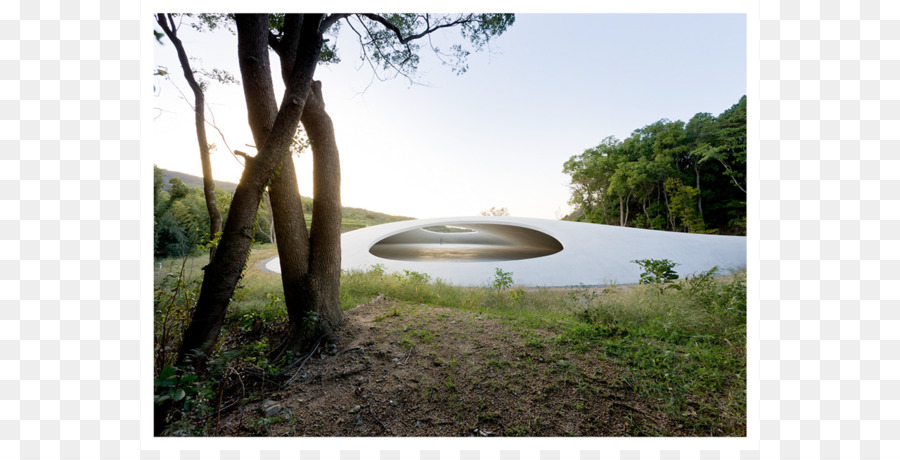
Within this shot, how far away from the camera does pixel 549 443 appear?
1.18 m

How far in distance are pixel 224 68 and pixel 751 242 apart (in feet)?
15.3

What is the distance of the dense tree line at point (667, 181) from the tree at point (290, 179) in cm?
1221

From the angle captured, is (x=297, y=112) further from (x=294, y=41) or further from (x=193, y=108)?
(x=193, y=108)

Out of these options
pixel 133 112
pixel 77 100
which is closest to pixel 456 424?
pixel 133 112

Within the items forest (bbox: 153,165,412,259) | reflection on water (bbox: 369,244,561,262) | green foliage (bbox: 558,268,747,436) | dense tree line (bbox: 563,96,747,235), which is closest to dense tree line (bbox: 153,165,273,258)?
forest (bbox: 153,165,412,259)

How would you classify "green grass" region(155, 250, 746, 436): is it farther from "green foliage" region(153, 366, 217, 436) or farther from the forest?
"green foliage" region(153, 366, 217, 436)

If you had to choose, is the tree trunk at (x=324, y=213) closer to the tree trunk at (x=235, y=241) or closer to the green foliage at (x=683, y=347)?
the tree trunk at (x=235, y=241)

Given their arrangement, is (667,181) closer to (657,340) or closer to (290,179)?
(657,340)

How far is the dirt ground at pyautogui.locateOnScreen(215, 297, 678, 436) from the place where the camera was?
4.19ft

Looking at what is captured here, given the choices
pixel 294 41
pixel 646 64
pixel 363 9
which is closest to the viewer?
pixel 363 9

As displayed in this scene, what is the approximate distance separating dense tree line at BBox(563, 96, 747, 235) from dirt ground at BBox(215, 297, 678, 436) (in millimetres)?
11798

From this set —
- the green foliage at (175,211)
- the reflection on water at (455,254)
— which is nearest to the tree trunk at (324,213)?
the green foliage at (175,211)

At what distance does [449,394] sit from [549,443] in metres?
0.49

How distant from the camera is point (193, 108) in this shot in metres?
2.85
